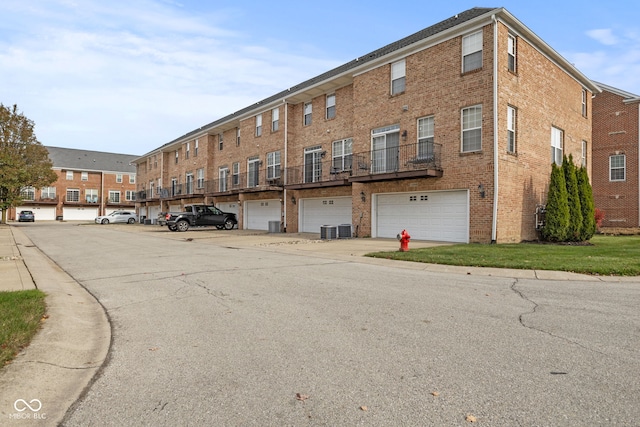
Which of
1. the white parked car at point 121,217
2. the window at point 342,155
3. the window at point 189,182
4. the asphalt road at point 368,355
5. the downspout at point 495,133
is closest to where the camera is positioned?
the asphalt road at point 368,355

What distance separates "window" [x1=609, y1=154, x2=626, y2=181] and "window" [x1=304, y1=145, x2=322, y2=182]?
18.0 metres

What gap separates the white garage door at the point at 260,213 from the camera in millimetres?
28031

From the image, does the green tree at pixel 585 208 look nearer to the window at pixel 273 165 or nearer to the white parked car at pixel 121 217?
the window at pixel 273 165

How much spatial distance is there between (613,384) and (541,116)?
1792 cm

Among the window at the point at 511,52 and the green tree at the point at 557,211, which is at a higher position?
the window at the point at 511,52

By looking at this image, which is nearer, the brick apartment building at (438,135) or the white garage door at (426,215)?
the brick apartment building at (438,135)

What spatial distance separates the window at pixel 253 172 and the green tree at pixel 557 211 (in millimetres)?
18741

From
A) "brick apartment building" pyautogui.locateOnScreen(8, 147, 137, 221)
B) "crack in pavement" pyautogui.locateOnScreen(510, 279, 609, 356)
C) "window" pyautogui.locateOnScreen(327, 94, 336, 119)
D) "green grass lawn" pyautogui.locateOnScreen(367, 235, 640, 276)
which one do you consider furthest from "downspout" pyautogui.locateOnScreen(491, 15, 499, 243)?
"brick apartment building" pyautogui.locateOnScreen(8, 147, 137, 221)

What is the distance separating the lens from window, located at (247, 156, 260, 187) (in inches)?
1162

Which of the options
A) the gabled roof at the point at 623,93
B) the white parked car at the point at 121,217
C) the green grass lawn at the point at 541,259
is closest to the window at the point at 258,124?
the green grass lawn at the point at 541,259

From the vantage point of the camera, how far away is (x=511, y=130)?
16.5 metres

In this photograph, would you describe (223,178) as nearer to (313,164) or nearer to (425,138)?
(313,164)

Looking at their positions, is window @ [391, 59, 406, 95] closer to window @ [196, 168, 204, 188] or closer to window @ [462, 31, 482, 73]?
window @ [462, 31, 482, 73]

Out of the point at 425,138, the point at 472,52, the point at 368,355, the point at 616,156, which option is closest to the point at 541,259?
the point at 368,355
